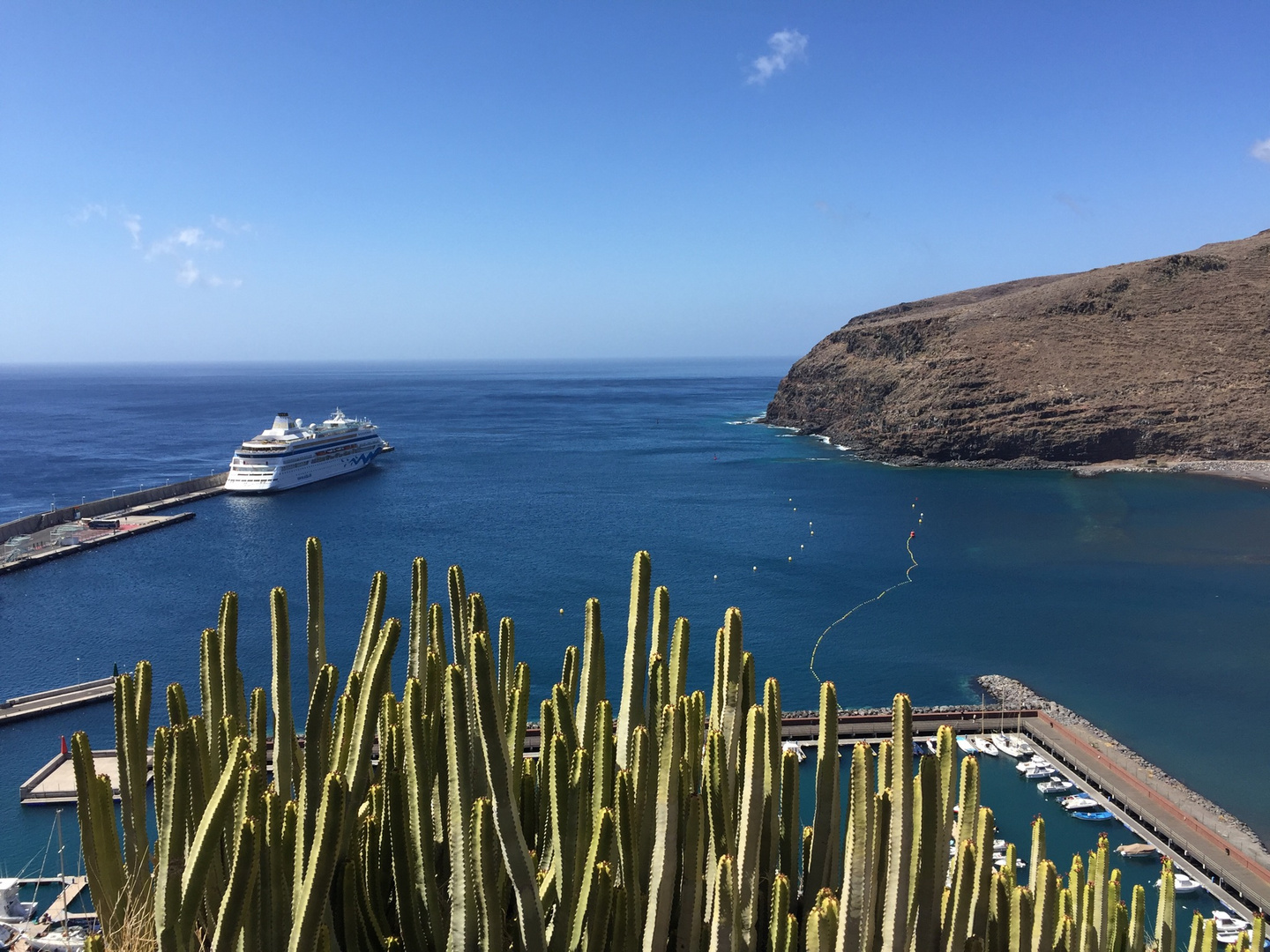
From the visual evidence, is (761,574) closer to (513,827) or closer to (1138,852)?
(1138,852)

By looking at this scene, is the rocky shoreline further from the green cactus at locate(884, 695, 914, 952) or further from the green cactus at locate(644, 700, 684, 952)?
the green cactus at locate(644, 700, 684, 952)

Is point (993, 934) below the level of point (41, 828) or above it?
above

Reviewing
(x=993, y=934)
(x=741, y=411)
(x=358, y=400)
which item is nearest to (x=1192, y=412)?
(x=741, y=411)

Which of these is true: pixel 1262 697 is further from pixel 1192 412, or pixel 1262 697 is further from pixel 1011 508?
pixel 1192 412

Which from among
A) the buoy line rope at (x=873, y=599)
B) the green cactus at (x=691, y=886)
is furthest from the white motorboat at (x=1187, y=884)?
the green cactus at (x=691, y=886)

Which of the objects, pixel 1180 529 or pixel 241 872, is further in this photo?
pixel 1180 529

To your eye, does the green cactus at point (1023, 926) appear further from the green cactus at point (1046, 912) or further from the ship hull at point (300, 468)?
the ship hull at point (300, 468)

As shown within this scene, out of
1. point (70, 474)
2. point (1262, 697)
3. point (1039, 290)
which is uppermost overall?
point (1039, 290)
